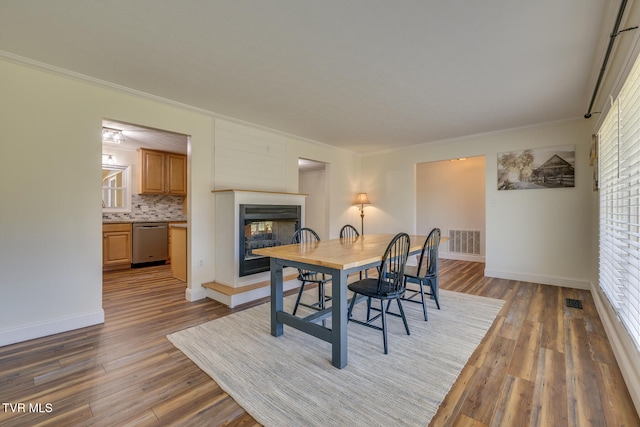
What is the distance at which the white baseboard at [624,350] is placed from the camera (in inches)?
63.7

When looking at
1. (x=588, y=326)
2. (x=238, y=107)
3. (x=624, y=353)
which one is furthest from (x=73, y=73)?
(x=588, y=326)

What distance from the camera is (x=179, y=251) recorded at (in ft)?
14.4

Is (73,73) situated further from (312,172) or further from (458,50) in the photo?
(312,172)

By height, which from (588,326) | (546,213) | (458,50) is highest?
(458,50)

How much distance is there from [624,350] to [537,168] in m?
2.98

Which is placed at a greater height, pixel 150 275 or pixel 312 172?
pixel 312 172

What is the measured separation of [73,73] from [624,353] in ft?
15.9

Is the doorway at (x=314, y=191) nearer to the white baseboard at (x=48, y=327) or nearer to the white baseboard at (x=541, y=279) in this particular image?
the white baseboard at (x=541, y=279)

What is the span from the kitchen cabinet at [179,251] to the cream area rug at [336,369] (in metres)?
1.80

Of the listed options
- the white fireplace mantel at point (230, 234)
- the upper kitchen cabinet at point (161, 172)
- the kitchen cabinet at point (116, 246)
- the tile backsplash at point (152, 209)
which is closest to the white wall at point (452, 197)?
the white fireplace mantel at point (230, 234)

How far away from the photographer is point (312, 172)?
23.2 ft

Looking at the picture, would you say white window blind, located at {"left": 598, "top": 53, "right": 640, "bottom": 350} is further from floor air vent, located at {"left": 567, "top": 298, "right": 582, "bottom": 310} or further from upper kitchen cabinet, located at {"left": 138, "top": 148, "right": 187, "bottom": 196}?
upper kitchen cabinet, located at {"left": 138, "top": 148, "right": 187, "bottom": 196}

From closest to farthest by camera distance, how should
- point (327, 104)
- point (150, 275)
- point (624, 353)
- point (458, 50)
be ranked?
point (624, 353) → point (458, 50) → point (327, 104) → point (150, 275)

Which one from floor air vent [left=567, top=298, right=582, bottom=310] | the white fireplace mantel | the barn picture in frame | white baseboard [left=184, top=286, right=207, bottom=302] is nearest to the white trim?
the barn picture in frame
